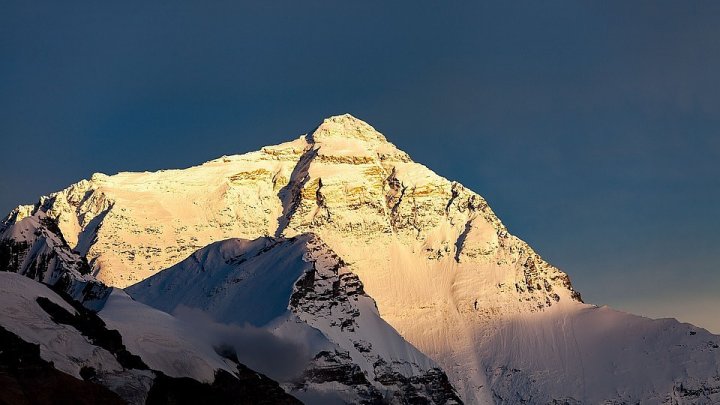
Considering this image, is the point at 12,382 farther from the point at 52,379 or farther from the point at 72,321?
the point at 72,321

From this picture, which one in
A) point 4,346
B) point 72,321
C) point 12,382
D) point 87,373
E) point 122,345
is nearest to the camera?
point 12,382

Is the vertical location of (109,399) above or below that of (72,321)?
below

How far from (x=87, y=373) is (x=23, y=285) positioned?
24.7 meters

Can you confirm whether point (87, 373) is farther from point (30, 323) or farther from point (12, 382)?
point (12, 382)

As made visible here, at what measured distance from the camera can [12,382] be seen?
374 feet

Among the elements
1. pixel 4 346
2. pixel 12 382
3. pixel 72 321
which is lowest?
pixel 12 382

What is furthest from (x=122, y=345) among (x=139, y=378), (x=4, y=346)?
(x=4, y=346)

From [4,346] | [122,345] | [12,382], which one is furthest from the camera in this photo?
[122,345]

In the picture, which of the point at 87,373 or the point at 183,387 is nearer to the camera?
the point at 87,373

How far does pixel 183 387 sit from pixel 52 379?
7120cm

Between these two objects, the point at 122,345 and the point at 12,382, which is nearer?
the point at 12,382

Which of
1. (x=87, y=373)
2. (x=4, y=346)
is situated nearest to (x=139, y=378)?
(x=87, y=373)

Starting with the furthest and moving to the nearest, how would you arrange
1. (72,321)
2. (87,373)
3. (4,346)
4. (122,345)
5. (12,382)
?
(122,345)
(72,321)
(87,373)
(4,346)
(12,382)

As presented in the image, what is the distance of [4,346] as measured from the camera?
461 feet
